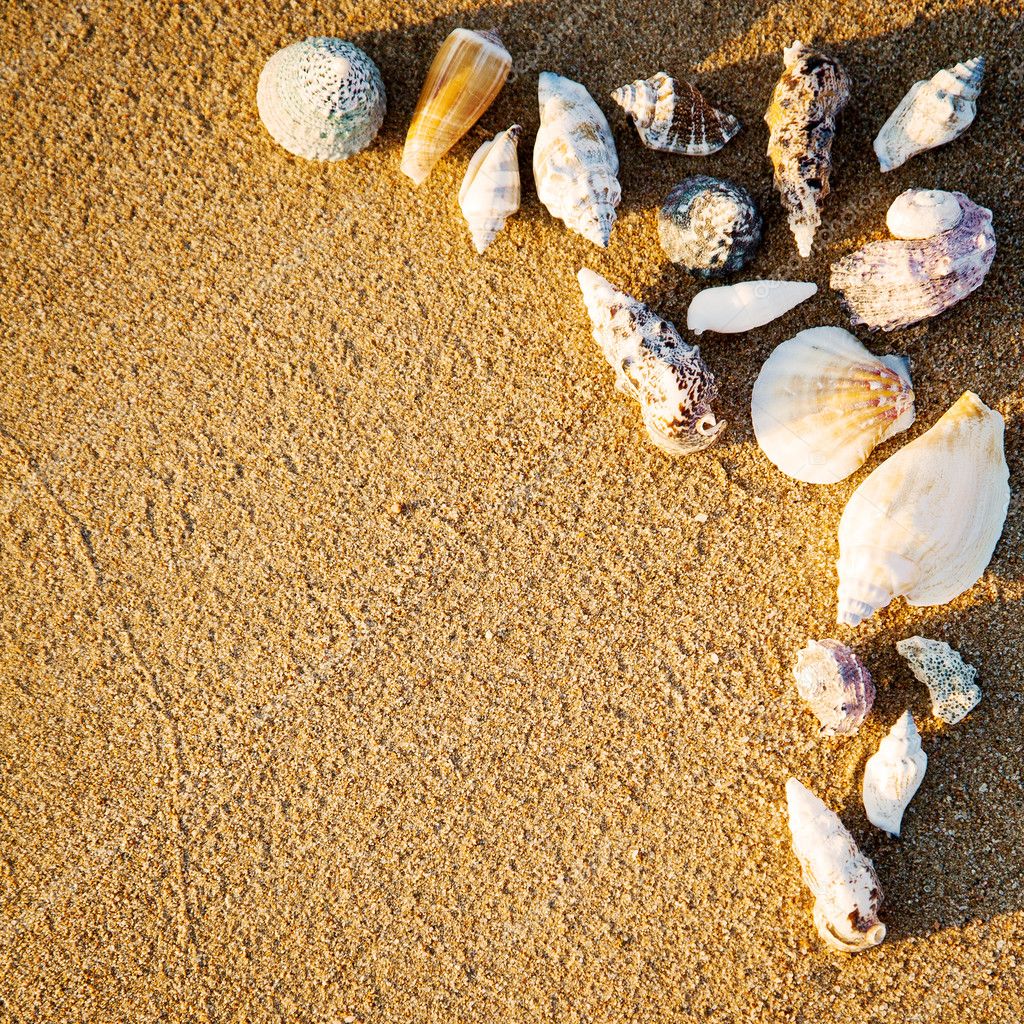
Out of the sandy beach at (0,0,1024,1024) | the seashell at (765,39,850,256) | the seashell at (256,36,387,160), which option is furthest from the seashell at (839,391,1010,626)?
the seashell at (256,36,387,160)

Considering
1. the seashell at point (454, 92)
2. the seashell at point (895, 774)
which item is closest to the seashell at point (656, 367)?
the seashell at point (454, 92)

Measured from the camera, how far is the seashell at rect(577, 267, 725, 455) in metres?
2.00

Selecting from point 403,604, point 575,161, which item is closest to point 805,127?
point 575,161

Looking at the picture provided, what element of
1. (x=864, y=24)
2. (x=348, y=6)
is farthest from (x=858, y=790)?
(x=348, y=6)

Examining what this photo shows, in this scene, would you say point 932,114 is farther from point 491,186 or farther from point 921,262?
point 491,186

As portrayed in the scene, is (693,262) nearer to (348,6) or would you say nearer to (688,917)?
(348,6)

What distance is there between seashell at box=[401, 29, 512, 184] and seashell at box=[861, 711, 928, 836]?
2.03m

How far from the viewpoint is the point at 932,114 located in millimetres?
2010

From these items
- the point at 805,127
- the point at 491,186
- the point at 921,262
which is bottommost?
the point at 921,262

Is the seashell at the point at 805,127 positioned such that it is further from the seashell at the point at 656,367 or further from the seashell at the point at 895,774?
the seashell at the point at 895,774

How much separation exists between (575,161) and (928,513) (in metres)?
1.34

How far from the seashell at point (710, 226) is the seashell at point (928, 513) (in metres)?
0.72

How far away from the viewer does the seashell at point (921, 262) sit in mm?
2029

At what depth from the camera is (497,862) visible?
221cm
